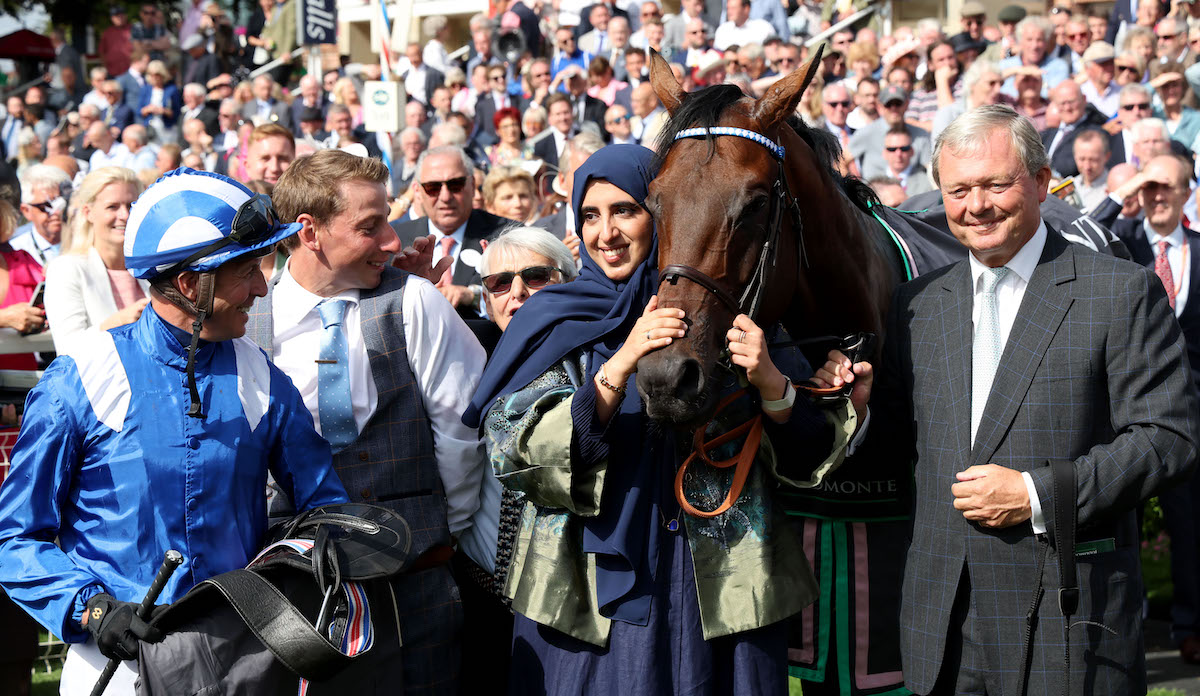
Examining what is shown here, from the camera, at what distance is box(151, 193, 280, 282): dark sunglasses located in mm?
2666

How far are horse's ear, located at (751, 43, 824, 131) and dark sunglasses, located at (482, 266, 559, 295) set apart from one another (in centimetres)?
112

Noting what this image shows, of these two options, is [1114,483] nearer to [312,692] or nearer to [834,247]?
[834,247]

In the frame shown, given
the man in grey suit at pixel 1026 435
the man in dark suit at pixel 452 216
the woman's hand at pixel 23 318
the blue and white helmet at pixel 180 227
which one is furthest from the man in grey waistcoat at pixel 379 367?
the man in dark suit at pixel 452 216

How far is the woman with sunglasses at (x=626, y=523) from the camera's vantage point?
2.82m

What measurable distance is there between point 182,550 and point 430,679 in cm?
90

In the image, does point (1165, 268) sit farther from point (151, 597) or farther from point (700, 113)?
point (151, 597)

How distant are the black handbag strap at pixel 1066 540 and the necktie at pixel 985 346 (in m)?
0.25

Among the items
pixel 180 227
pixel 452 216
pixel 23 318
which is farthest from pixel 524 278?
pixel 23 318

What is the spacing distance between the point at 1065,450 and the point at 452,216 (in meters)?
4.02

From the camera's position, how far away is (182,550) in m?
2.64

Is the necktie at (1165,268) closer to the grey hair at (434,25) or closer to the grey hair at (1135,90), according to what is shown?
the grey hair at (1135,90)

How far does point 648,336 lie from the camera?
266 centimetres

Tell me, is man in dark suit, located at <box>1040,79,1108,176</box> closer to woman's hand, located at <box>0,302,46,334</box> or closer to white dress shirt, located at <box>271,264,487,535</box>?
white dress shirt, located at <box>271,264,487,535</box>

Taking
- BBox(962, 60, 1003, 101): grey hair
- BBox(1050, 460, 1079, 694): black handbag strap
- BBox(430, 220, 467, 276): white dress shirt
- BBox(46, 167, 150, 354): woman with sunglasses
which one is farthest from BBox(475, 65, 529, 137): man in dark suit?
BBox(1050, 460, 1079, 694): black handbag strap
